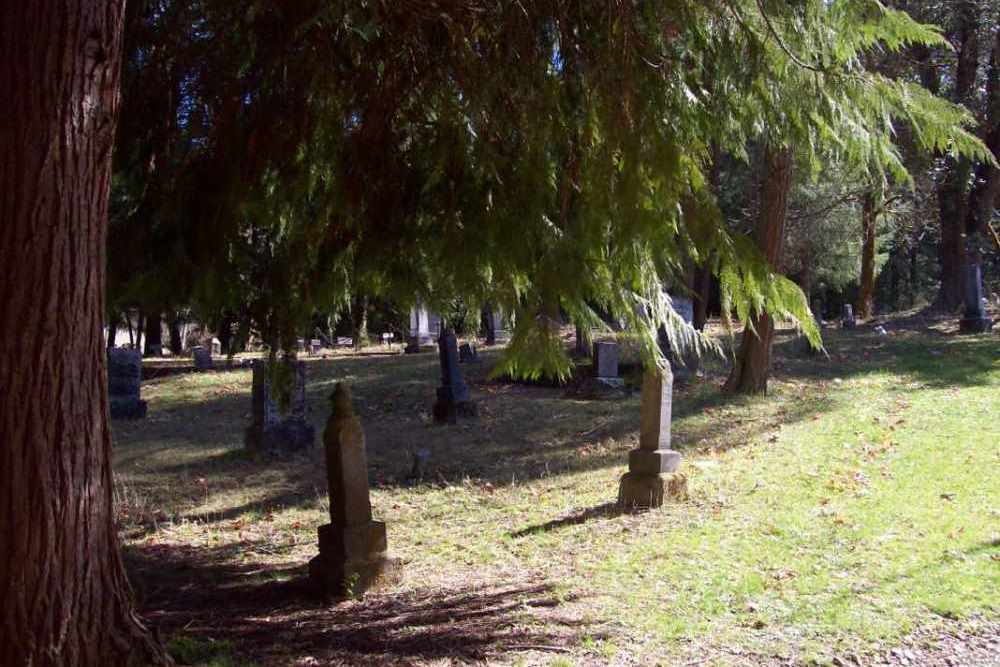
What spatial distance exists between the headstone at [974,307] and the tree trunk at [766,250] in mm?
8096

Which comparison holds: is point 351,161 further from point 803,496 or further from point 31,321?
point 803,496

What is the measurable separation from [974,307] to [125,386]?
57.3ft

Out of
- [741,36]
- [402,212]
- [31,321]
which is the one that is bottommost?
[31,321]

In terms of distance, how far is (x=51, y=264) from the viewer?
10.3 feet

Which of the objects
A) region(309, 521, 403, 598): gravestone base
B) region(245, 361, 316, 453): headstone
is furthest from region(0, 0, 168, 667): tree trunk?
region(245, 361, 316, 453): headstone

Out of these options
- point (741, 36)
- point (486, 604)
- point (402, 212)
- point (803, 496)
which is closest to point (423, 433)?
point (803, 496)

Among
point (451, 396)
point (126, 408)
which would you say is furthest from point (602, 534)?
point (126, 408)

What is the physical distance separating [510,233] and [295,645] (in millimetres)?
2655

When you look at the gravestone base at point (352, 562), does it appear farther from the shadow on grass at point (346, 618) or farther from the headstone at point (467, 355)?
the headstone at point (467, 355)

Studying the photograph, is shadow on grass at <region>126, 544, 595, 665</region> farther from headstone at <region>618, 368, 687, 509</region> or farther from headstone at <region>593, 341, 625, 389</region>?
headstone at <region>593, 341, 625, 389</region>

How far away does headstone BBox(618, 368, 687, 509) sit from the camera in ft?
26.1

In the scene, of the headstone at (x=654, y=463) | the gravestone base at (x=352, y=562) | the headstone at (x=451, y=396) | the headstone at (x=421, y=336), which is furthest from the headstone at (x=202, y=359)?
the gravestone base at (x=352, y=562)

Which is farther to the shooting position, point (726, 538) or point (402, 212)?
point (726, 538)

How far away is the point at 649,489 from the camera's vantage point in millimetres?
7961
